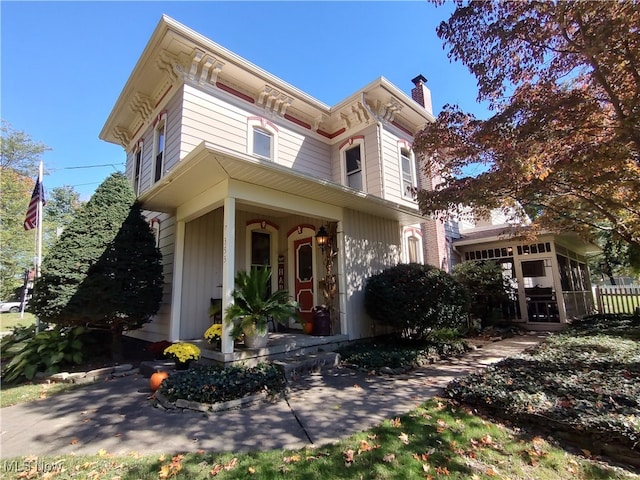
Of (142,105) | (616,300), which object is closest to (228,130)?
(142,105)

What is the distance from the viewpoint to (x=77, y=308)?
18.8ft

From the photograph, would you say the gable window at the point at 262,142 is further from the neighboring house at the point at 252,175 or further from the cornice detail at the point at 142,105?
the cornice detail at the point at 142,105

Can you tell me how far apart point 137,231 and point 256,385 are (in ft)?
14.6

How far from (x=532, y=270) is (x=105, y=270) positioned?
13292 mm

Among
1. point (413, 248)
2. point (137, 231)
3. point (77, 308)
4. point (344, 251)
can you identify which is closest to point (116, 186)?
point (137, 231)

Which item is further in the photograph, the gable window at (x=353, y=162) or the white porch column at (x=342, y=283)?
the gable window at (x=353, y=162)

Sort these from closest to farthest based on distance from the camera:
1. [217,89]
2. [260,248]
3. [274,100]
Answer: [217,89]
[274,100]
[260,248]

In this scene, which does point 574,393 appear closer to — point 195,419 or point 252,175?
point 195,419

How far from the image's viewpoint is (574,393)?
12.7ft

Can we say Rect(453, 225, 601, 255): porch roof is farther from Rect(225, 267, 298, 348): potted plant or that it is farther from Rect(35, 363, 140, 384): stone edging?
Rect(35, 363, 140, 384): stone edging

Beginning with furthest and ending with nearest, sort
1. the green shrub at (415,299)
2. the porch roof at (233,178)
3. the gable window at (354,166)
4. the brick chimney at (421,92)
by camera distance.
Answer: the brick chimney at (421,92) < the gable window at (354,166) < the green shrub at (415,299) < the porch roof at (233,178)

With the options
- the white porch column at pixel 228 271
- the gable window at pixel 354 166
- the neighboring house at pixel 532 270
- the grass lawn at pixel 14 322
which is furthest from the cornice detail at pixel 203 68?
the grass lawn at pixel 14 322

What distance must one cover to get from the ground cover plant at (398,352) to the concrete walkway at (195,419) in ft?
2.12

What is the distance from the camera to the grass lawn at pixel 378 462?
2529mm
